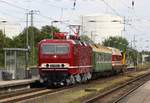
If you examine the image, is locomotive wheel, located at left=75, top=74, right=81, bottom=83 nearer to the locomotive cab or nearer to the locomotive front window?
the locomotive cab

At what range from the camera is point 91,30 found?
123 m

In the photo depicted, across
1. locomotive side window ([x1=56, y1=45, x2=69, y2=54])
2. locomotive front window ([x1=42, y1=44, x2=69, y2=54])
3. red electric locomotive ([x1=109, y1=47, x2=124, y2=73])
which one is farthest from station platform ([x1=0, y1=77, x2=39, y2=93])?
red electric locomotive ([x1=109, y1=47, x2=124, y2=73])

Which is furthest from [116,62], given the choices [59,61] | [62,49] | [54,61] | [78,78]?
[54,61]

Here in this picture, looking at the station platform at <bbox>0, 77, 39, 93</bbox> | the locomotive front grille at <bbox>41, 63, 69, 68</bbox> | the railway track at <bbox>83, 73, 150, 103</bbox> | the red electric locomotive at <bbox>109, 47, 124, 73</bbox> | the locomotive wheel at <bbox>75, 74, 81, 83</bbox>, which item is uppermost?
the red electric locomotive at <bbox>109, 47, 124, 73</bbox>

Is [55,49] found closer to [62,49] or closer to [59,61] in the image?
[62,49]

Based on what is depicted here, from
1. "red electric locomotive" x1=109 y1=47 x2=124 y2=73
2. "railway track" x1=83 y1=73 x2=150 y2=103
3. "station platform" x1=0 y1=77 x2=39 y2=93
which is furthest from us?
"red electric locomotive" x1=109 y1=47 x2=124 y2=73

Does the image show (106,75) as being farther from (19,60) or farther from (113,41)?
(113,41)

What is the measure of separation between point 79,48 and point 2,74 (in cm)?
713

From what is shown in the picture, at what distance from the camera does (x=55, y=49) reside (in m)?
34.1

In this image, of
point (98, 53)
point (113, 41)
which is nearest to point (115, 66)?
point (98, 53)

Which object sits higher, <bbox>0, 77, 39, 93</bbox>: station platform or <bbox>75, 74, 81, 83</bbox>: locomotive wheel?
<bbox>75, 74, 81, 83</bbox>: locomotive wheel

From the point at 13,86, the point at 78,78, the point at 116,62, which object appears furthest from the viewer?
the point at 116,62

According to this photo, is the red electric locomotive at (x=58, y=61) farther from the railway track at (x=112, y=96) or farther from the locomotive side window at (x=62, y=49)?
the railway track at (x=112, y=96)

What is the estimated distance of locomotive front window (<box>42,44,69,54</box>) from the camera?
34.0 m
